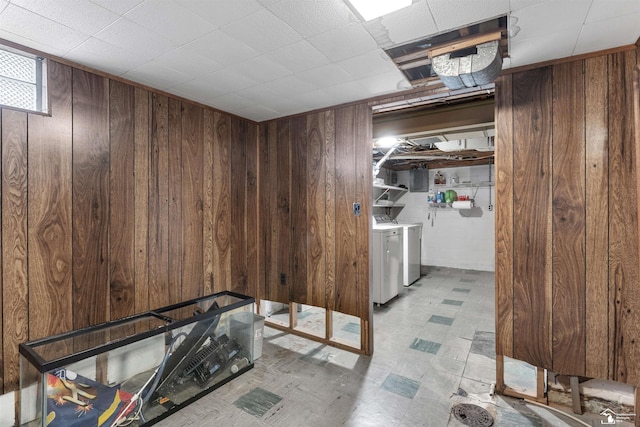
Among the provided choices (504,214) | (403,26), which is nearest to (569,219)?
(504,214)

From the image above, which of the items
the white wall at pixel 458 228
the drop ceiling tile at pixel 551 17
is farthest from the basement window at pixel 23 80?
the white wall at pixel 458 228

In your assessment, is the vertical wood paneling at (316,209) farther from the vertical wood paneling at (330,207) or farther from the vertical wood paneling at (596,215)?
the vertical wood paneling at (596,215)

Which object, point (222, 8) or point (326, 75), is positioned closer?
point (222, 8)

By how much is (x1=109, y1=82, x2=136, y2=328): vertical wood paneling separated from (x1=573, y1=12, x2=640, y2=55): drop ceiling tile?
310 cm

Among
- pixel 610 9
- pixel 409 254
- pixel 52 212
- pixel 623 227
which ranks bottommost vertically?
pixel 409 254

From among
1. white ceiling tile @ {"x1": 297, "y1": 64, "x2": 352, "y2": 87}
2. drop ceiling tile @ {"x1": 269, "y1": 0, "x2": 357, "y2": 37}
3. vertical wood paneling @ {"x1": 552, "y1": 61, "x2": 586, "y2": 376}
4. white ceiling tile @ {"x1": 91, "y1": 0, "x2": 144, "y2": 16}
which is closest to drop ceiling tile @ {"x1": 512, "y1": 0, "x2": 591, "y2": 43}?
vertical wood paneling @ {"x1": 552, "y1": 61, "x2": 586, "y2": 376}

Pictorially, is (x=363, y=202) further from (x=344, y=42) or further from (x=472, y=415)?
(x=472, y=415)

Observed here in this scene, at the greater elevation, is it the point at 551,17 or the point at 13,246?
the point at 551,17

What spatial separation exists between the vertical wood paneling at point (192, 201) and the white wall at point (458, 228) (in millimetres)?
4954

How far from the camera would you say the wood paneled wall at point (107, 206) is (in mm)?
1895

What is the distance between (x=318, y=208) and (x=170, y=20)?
1.97 meters

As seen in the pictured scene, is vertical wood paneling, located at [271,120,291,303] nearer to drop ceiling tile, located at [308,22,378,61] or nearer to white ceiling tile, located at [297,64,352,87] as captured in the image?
white ceiling tile, located at [297,64,352,87]

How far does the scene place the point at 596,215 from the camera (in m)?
1.94

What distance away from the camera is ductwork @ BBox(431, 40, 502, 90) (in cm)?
178
